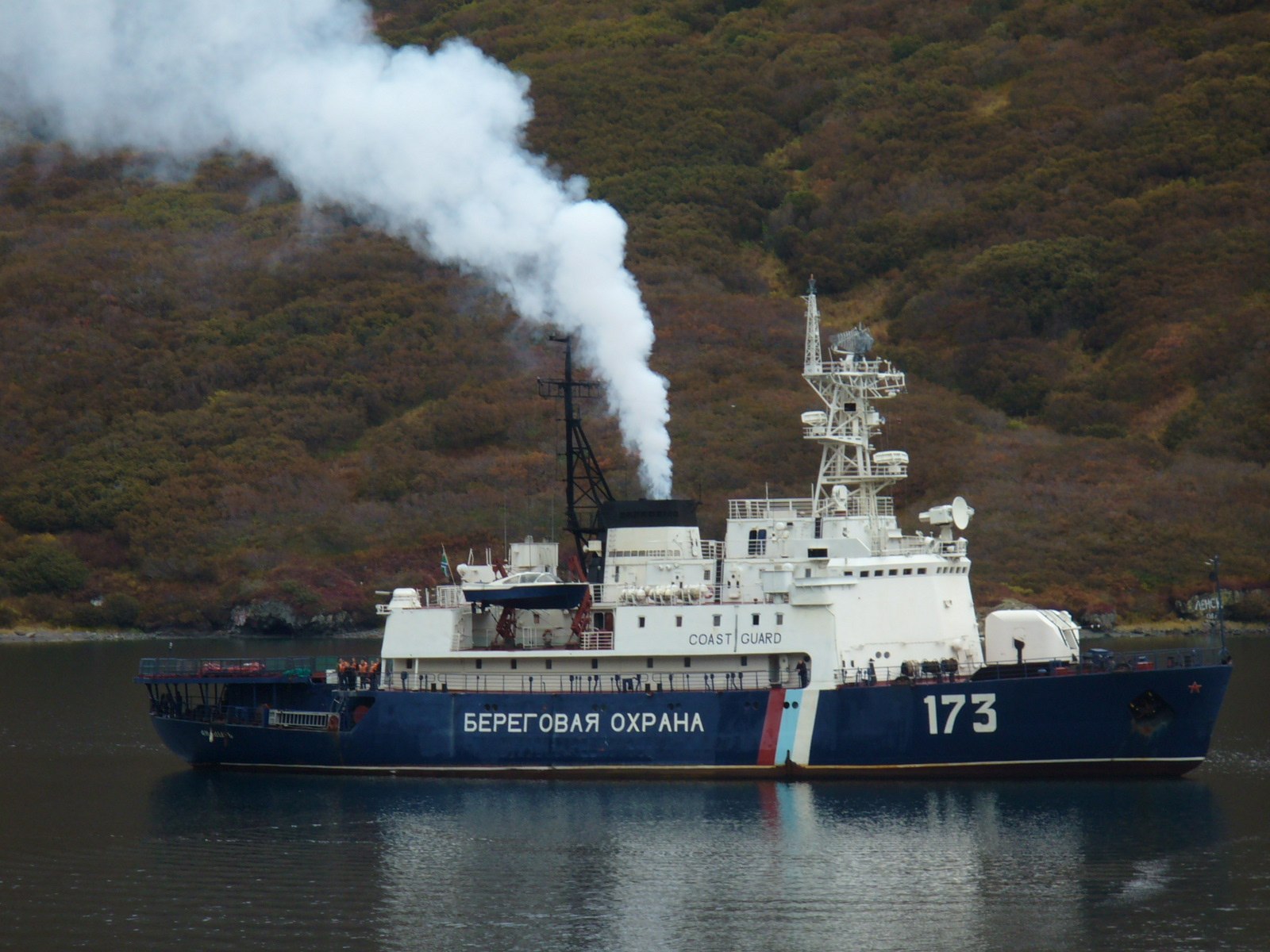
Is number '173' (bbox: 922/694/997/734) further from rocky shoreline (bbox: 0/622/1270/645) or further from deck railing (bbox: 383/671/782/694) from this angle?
rocky shoreline (bbox: 0/622/1270/645)

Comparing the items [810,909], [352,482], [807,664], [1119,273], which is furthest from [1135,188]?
[810,909]

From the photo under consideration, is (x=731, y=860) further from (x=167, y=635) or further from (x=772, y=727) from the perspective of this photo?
(x=167, y=635)

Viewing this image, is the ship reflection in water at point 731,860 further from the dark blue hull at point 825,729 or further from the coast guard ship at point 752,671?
the coast guard ship at point 752,671

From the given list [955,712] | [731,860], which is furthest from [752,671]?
[731,860]

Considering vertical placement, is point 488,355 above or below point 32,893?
Result: above

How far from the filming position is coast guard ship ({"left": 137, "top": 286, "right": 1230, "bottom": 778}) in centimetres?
3609

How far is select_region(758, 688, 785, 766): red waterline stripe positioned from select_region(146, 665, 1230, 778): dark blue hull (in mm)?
23

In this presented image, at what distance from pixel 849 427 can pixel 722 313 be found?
237ft

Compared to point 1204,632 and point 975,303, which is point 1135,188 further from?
point 1204,632

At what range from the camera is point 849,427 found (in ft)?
130

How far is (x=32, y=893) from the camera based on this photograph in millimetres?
29453

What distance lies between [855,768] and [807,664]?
235cm

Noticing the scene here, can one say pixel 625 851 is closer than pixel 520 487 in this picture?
Yes

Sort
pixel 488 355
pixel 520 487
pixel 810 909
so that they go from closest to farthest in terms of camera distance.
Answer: pixel 810 909 < pixel 520 487 < pixel 488 355
